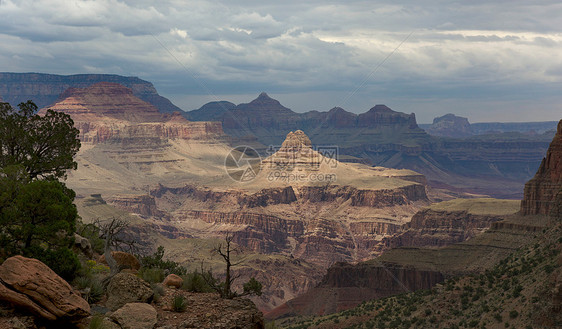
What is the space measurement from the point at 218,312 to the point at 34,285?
1010 cm

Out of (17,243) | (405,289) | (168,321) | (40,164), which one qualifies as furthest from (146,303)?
(405,289)

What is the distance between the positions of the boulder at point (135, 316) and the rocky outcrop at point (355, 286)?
342 feet

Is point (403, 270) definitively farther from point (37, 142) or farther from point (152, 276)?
point (152, 276)

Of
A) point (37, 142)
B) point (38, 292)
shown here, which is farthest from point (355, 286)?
point (38, 292)

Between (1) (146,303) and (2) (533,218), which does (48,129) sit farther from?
(2) (533,218)

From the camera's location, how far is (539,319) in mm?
58688

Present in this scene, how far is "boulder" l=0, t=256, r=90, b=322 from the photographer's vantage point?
31.5m

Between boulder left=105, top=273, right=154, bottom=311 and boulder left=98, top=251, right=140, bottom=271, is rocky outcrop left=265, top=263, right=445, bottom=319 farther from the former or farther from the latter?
boulder left=105, top=273, right=154, bottom=311

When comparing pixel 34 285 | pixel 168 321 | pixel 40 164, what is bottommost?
pixel 168 321

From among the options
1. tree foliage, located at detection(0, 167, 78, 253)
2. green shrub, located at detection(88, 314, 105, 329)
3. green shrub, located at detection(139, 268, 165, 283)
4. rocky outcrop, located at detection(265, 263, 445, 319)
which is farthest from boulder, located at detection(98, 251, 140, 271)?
rocky outcrop, located at detection(265, 263, 445, 319)

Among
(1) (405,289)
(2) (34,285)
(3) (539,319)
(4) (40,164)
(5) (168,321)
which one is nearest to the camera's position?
(2) (34,285)

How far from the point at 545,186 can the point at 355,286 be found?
48.2 meters

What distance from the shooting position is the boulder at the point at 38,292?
3155 cm

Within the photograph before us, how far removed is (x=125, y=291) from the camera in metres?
36.2
